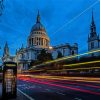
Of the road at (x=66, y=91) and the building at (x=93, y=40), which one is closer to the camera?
the road at (x=66, y=91)

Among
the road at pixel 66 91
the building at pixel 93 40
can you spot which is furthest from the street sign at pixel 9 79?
the building at pixel 93 40

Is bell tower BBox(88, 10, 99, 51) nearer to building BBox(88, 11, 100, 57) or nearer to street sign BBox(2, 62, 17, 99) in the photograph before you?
building BBox(88, 11, 100, 57)

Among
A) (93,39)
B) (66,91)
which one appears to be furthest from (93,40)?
(66,91)

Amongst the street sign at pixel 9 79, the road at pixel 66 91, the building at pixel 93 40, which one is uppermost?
the building at pixel 93 40

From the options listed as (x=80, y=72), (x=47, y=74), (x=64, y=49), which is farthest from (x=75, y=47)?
(x=80, y=72)

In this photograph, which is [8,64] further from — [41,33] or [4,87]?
[41,33]

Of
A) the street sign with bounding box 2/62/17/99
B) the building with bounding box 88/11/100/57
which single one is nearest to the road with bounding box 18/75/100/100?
the street sign with bounding box 2/62/17/99

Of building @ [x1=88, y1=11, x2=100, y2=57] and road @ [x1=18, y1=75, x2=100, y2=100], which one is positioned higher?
building @ [x1=88, y1=11, x2=100, y2=57]

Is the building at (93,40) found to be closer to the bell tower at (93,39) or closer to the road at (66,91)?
the bell tower at (93,39)

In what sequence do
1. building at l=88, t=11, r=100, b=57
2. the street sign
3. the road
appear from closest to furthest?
1. the road
2. the street sign
3. building at l=88, t=11, r=100, b=57

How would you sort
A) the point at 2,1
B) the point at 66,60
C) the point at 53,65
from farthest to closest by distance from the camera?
1. the point at 53,65
2. the point at 66,60
3. the point at 2,1

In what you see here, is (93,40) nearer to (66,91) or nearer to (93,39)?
(93,39)

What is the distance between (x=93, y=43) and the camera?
180125 millimetres

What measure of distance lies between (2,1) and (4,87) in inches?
319
